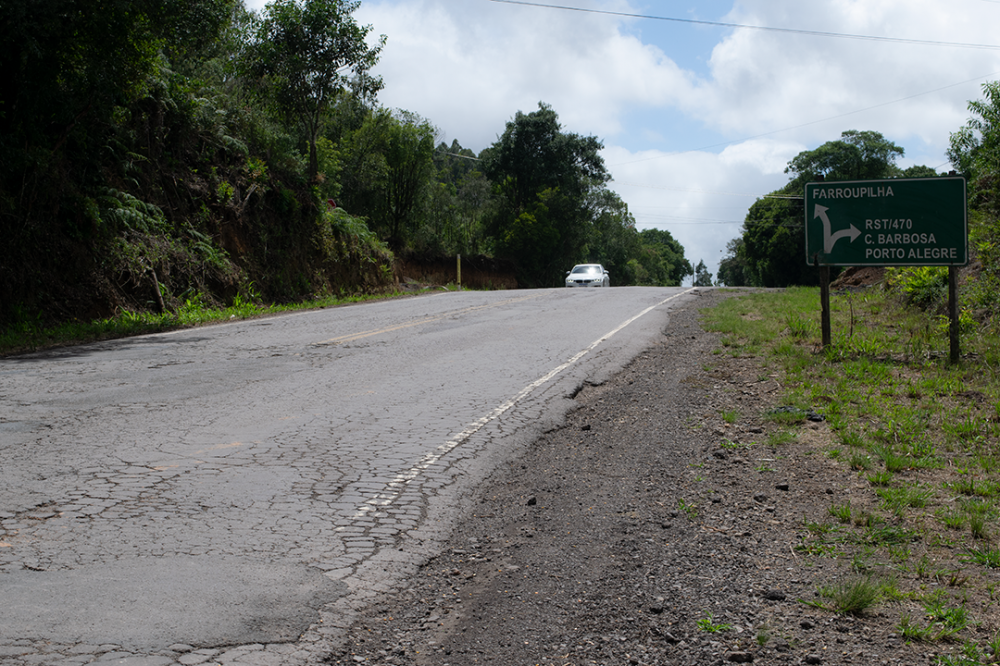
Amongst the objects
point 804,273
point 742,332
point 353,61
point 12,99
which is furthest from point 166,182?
point 804,273

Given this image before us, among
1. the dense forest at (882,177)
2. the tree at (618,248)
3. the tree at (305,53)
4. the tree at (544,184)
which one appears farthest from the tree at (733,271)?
the tree at (305,53)

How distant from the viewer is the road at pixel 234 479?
10.6ft

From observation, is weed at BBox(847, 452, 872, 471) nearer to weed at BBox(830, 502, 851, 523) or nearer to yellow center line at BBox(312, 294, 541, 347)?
weed at BBox(830, 502, 851, 523)

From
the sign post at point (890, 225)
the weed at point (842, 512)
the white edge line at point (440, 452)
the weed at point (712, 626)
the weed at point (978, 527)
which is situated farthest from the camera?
the sign post at point (890, 225)

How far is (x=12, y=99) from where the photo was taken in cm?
1429

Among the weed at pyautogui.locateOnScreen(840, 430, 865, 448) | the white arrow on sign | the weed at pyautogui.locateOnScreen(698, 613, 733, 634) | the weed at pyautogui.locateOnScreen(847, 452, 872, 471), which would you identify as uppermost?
the white arrow on sign

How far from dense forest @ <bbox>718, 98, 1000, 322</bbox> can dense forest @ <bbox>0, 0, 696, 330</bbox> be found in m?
13.3

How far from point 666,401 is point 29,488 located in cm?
589

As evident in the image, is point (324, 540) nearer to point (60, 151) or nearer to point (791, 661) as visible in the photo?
point (791, 661)

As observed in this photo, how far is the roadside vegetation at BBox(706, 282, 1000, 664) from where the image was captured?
3.42 meters

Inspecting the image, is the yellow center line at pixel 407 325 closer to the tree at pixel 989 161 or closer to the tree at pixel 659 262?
the tree at pixel 989 161

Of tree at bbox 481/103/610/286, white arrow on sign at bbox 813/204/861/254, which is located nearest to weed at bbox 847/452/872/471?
white arrow on sign at bbox 813/204/861/254

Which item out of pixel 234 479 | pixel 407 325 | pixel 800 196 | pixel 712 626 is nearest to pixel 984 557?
pixel 712 626

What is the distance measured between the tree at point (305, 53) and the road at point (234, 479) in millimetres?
14858
